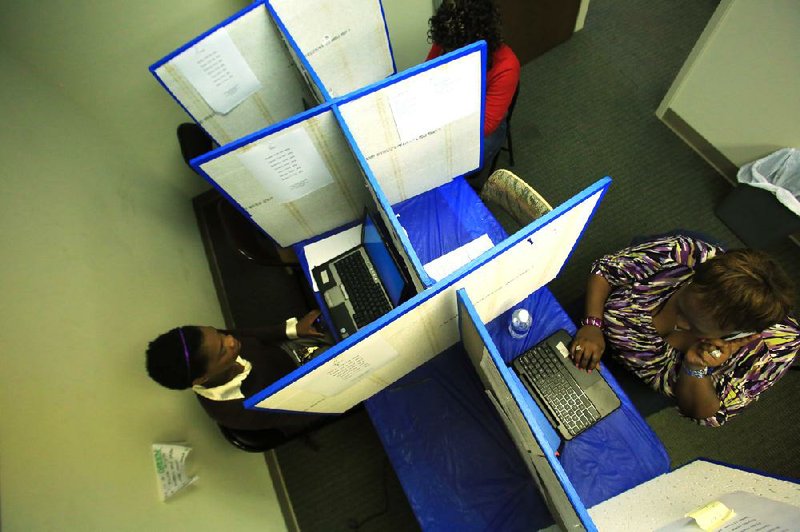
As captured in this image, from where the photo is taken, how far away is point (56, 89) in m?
1.96

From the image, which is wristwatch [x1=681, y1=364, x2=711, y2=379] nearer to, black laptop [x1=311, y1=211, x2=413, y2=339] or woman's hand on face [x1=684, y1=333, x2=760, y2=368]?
woman's hand on face [x1=684, y1=333, x2=760, y2=368]

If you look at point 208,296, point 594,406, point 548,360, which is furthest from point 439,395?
point 208,296

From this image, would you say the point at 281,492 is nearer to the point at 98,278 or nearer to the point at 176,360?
the point at 176,360

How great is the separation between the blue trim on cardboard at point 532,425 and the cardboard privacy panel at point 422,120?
69 centimetres

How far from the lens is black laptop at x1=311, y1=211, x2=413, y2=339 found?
154 cm

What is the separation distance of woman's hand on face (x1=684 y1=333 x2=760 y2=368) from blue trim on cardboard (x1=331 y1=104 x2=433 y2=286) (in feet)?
2.88

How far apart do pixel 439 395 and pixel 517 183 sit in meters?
Result: 0.88

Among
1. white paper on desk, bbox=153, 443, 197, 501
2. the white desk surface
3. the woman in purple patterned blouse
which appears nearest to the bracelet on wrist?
the woman in purple patterned blouse

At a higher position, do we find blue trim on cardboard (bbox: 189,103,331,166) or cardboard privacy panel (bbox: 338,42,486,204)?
blue trim on cardboard (bbox: 189,103,331,166)

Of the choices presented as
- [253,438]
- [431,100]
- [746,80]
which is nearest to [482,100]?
[431,100]

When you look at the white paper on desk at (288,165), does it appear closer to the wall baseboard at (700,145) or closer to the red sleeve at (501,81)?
the red sleeve at (501,81)

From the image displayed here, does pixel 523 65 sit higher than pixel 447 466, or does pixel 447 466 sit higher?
pixel 523 65

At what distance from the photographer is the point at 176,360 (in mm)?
1254

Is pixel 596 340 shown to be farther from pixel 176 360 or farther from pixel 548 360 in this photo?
pixel 176 360
